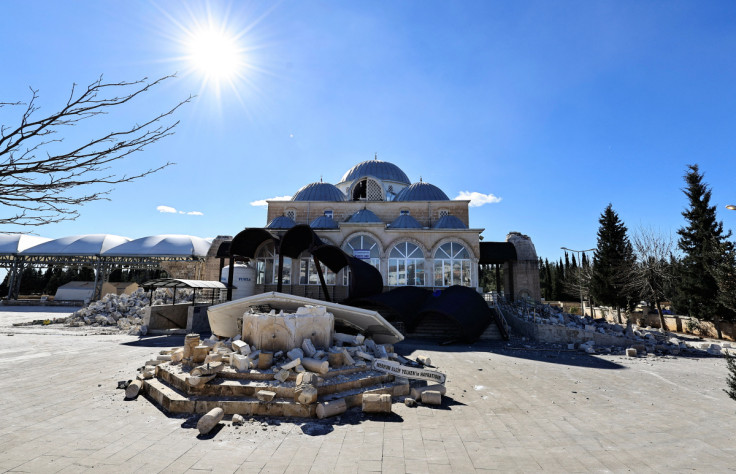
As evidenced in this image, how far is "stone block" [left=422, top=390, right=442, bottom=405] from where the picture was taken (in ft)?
22.2

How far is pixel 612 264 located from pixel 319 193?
1043 inches

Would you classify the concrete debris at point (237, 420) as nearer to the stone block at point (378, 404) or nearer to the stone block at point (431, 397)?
the stone block at point (378, 404)

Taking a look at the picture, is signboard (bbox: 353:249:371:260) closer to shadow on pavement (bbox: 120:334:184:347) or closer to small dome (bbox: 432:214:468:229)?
small dome (bbox: 432:214:468:229)

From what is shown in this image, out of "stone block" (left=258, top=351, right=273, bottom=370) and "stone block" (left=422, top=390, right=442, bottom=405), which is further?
"stone block" (left=258, top=351, right=273, bottom=370)

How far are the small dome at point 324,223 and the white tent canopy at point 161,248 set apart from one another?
20.8 m

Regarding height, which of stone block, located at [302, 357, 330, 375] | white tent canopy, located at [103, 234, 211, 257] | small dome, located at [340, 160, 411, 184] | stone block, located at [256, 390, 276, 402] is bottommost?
stone block, located at [256, 390, 276, 402]

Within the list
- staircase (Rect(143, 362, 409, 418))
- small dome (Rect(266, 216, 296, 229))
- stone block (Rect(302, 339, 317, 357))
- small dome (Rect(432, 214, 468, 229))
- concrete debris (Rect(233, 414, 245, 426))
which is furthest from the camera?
small dome (Rect(266, 216, 296, 229))

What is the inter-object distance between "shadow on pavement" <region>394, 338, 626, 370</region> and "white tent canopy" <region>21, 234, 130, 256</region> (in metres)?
40.8

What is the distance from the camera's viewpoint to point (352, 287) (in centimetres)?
1783

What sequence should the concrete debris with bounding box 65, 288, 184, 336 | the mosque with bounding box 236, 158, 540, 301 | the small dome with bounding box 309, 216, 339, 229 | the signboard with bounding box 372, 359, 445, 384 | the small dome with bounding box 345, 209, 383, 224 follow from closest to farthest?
the signboard with bounding box 372, 359, 445, 384 → the concrete debris with bounding box 65, 288, 184, 336 → the mosque with bounding box 236, 158, 540, 301 → the small dome with bounding box 345, 209, 383, 224 → the small dome with bounding box 309, 216, 339, 229

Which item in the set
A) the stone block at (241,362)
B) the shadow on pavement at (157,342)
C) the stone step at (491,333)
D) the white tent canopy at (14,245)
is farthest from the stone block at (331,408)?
the white tent canopy at (14,245)

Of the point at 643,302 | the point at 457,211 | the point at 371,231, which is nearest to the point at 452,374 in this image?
the point at 371,231

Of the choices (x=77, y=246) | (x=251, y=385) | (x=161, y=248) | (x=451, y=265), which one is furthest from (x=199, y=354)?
(x=77, y=246)

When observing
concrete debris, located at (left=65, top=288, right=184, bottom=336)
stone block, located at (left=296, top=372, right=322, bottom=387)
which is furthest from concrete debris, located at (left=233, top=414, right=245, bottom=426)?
concrete debris, located at (left=65, top=288, right=184, bottom=336)
